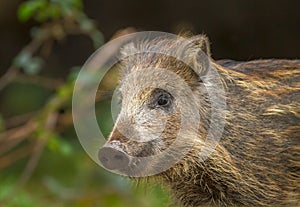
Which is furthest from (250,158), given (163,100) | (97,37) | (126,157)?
(97,37)

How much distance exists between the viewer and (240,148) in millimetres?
3994

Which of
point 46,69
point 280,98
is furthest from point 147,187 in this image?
point 46,69

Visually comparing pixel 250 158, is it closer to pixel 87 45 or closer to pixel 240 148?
pixel 240 148

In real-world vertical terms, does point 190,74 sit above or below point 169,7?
above

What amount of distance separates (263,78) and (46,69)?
4723mm

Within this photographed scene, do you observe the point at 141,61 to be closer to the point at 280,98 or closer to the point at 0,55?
the point at 280,98

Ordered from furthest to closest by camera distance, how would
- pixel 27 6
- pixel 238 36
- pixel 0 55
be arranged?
1. pixel 0 55
2. pixel 238 36
3. pixel 27 6

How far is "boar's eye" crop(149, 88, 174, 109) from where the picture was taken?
382cm

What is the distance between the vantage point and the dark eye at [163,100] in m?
3.84

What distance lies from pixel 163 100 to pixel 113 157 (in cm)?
48

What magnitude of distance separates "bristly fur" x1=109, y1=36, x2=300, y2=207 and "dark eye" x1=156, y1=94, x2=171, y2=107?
0.34ft

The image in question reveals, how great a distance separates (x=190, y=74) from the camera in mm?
3977

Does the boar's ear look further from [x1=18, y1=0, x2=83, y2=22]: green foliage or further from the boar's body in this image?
[x1=18, y1=0, x2=83, y2=22]: green foliage

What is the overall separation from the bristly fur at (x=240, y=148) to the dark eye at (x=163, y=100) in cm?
10
